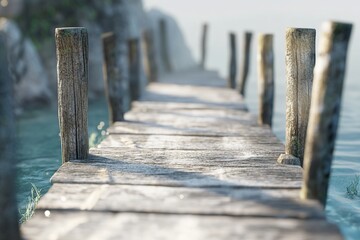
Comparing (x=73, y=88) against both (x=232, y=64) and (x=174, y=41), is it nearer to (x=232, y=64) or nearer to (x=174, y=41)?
(x=232, y=64)

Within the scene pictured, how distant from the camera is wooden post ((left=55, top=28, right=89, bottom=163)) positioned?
13.7 feet

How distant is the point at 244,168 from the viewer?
4.19 m

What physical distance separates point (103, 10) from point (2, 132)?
1297cm

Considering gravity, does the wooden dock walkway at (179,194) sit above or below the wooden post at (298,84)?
below

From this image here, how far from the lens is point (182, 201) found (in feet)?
11.0

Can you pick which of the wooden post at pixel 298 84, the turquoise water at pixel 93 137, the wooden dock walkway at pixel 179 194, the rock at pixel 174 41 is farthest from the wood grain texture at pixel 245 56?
the rock at pixel 174 41

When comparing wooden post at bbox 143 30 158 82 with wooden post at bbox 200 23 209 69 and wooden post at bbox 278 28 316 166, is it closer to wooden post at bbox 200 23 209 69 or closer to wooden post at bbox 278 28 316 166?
wooden post at bbox 200 23 209 69

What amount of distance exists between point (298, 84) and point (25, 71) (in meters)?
9.44

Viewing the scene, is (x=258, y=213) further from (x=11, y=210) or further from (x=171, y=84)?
(x=171, y=84)

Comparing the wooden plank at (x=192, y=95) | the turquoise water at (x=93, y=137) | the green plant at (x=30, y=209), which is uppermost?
the wooden plank at (x=192, y=95)

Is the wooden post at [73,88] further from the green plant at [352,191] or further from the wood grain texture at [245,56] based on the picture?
the wood grain texture at [245,56]

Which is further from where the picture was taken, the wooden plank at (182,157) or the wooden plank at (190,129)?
the wooden plank at (190,129)

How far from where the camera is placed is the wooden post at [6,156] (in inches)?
101

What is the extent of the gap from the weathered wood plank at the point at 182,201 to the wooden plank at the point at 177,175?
0.12 meters
